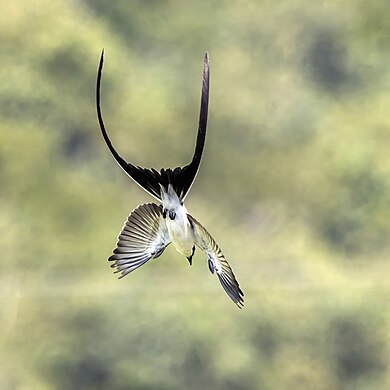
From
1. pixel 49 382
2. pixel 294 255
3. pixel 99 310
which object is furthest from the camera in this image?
pixel 294 255

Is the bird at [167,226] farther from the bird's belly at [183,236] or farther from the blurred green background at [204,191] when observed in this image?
the blurred green background at [204,191]

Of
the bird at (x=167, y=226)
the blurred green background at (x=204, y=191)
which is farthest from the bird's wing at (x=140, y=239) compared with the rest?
the blurred green background at (x=204, y=191)

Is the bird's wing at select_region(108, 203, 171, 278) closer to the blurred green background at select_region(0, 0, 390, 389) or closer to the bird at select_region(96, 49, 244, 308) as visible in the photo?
the bird at select_region(96, 49, 244, 308)

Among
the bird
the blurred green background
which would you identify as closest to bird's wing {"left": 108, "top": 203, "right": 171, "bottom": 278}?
the bird

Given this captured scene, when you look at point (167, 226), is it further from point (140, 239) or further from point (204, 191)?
point (204, 191)

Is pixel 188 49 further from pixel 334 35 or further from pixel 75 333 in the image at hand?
pixel 75 333

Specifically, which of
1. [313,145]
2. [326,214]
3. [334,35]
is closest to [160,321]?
[326,214]
